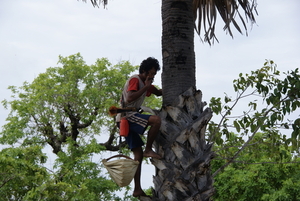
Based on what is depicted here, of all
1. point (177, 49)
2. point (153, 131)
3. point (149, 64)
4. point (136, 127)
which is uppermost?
point (177, 49)

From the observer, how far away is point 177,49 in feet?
18.2

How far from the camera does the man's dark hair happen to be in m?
5.73

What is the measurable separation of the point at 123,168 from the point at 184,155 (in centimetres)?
81

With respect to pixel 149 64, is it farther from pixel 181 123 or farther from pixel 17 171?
pixel 17 171

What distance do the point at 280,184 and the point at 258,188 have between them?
1196mm

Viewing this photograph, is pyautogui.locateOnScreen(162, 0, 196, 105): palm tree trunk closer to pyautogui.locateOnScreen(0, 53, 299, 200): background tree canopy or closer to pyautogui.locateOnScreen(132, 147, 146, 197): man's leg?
pyautogui.locateOnScreen(132, 147, 146, 197): man's leg

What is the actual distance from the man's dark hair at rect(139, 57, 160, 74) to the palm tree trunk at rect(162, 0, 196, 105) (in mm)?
172

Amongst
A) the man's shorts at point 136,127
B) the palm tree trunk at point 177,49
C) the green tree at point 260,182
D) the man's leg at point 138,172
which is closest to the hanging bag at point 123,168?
the man's leg at point 138,172

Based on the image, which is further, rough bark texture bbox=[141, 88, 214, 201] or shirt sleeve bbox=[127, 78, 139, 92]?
shirt sleeve bbox=[127, 78, 139, 92]

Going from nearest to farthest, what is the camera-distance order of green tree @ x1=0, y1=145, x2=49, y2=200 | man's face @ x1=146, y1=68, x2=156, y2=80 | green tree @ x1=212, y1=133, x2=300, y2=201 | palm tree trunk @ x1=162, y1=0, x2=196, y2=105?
palm tree trunk @ x1=162, y1=0, x2=196, y2=105 → man's face @ x1=146, y1=68, x2=156, y2=80 → green tree @ x1=0, y1=145, x2=49, y2=200 → green tree @ x1=212, y1=133, x2=300, y2=201

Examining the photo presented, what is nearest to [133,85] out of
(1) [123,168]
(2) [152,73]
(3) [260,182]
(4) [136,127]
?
(2) [152,73]

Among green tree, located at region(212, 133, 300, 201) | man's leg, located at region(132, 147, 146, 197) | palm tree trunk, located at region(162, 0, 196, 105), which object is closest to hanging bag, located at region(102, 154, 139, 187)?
man's leg, located at region(132, 147, 146, 197)

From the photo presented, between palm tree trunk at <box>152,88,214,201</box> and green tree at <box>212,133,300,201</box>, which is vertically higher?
green tree at <box>212,133,300,201</box>

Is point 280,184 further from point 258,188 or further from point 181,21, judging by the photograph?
point 181,21
